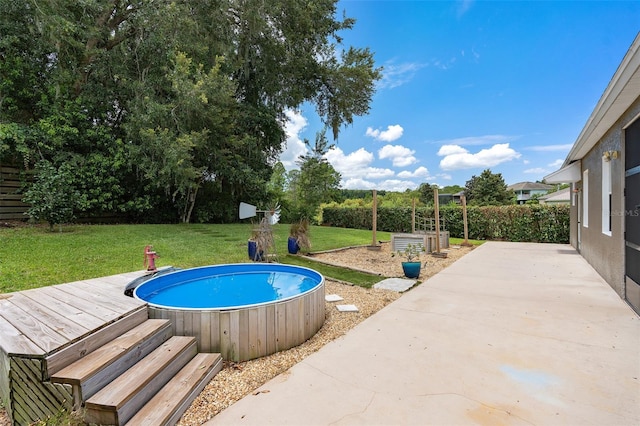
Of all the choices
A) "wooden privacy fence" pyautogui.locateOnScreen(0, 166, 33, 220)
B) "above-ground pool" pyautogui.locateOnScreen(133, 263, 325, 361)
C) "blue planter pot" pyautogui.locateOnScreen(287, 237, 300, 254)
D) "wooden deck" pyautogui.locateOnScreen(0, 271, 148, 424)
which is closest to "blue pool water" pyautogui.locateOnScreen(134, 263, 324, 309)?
"above-ground pool" pyautogui.locateOnScreen(133, 263, 325, 361)

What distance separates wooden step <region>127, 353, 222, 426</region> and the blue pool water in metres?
1.02

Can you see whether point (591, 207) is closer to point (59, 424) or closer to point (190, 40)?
point (59, 424)

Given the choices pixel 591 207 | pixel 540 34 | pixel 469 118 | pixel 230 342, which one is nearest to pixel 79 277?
pixel 230 342

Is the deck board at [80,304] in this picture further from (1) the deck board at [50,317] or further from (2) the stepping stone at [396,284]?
(2) the stepping stone at [396,284]

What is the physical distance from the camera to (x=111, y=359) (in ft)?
7.07

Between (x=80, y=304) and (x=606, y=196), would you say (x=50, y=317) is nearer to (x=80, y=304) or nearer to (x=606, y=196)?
(x=80, y=304)

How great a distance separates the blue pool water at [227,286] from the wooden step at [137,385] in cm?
100

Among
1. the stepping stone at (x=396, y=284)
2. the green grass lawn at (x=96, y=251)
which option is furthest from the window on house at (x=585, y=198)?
the green grass lawn at (x=96, y=251)

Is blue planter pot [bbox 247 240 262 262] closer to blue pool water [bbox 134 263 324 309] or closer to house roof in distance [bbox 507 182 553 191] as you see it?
blue pool water [bbox 134 263 324 309]

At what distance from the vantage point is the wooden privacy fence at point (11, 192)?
9.99 metres

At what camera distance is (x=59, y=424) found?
6.11 ft

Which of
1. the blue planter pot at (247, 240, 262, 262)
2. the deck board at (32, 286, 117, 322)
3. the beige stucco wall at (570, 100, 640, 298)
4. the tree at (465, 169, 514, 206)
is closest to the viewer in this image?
the deck board at (32, 286, 117, 322)

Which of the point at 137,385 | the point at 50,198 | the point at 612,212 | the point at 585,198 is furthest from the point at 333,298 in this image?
the point at 50,198

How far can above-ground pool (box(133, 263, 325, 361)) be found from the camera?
9.50 ft
